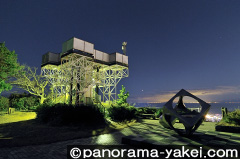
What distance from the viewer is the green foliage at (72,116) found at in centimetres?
1152

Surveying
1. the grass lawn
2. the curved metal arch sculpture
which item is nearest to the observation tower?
the grass lawn

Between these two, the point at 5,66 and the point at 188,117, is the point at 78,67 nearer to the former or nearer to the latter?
the point at 5,66

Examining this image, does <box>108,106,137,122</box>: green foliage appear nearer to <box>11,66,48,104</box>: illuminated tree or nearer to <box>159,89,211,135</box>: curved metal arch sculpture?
<box>159,89,211,135</box>: curved metal arch sculpture

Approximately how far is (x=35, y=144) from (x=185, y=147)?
6.45 metres

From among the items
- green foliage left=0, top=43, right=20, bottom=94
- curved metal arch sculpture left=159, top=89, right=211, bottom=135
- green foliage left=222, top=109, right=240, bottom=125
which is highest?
green foliage left=0, top=43, right=20, bottom=94

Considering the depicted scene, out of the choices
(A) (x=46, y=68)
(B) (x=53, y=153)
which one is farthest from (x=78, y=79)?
(B) (x=53, y=153)

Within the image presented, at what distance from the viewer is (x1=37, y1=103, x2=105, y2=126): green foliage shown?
1152 centimetres

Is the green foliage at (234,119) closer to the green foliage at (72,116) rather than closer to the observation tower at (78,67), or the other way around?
the green foliage at (72,116)

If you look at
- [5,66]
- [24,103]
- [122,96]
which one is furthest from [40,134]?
[24,103]

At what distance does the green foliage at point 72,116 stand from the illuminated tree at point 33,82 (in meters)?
15.9

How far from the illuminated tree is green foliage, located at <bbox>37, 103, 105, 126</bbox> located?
15.9 m

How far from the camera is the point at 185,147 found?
16.7 ft

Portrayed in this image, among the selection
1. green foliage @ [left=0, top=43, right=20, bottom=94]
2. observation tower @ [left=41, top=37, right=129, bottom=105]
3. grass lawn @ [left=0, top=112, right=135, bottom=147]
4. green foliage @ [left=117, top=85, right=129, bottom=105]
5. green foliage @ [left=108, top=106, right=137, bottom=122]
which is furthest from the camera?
green foliage @ [left=117, top=85, right=129, bottom=105]

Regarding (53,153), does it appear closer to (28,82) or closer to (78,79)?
(78,79)
